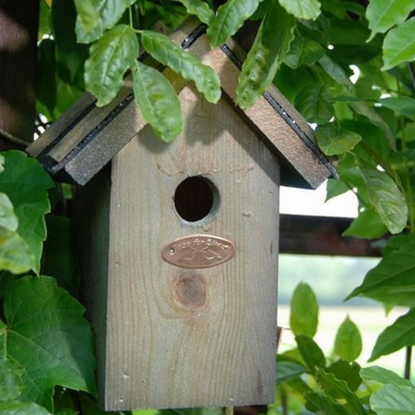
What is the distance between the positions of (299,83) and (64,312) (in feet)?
1.71

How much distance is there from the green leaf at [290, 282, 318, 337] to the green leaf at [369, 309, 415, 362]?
0.31 meters

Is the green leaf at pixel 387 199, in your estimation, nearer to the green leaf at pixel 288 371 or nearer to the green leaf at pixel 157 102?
the green leaf at pixel 157 102

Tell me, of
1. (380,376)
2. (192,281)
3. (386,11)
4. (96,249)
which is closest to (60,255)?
(96,249)

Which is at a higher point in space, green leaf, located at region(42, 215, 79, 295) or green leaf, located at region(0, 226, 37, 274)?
green leaf, located at region(42, 215, 79, 295)

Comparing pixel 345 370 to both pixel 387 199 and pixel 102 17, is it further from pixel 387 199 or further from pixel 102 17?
pixel 102 17

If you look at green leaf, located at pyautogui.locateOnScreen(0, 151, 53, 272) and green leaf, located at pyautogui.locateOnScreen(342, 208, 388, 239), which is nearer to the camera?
green leaf, located at pyautogui.locateOnScreen(0, 151, 53, 272)

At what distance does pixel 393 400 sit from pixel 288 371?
18.2 inches

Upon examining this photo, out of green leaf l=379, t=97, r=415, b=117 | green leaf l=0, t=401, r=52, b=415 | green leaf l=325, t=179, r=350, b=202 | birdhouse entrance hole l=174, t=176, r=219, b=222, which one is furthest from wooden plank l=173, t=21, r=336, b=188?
green leaf l=0, t=401, r=52, b=415

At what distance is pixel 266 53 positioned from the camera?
39.6 inches

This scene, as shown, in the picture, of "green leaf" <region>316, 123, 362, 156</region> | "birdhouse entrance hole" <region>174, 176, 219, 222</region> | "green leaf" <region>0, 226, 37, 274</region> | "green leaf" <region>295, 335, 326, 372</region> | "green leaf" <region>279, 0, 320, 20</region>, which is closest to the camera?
"green leaf" <region>0, 226, 37, 274</region>

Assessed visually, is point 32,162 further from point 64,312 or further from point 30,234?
point 64,312

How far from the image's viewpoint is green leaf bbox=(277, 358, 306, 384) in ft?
4.84

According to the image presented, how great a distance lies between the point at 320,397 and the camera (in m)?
1.19

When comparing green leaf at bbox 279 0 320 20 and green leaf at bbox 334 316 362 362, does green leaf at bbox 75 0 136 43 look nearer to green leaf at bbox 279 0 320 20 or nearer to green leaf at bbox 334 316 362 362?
green leaf at bbox 279 0 320 20
